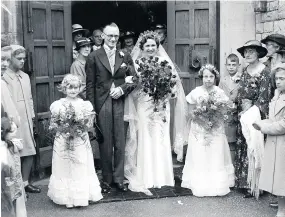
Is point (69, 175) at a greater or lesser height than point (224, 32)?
lesser

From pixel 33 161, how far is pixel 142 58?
2.31 meters

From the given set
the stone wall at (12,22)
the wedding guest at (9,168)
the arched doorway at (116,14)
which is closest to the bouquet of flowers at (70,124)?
the wedding guest at (9,168)

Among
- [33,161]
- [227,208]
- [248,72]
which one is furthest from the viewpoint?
[33,161]

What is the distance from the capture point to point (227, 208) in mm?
5391

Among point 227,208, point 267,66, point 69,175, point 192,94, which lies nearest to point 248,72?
point 267,66

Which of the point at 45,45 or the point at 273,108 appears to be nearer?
the point at 273,108

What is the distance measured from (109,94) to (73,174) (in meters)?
1.17

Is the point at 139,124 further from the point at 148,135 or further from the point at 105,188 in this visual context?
the point at 105,188

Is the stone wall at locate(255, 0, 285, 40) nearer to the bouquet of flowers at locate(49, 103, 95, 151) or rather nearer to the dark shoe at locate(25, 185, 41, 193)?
the bouquet of flowers at locate(49, 103, 95, 151)

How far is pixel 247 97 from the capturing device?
5801mm

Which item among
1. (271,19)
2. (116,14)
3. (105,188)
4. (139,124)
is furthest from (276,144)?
(116,14)

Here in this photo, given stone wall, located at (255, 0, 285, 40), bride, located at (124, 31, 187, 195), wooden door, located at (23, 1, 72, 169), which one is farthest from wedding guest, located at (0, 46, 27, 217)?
stone wall, located at (255, 0, 285, 40)

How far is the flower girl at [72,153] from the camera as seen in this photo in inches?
211

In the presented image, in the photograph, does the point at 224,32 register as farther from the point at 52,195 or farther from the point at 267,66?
the point at 52,195
